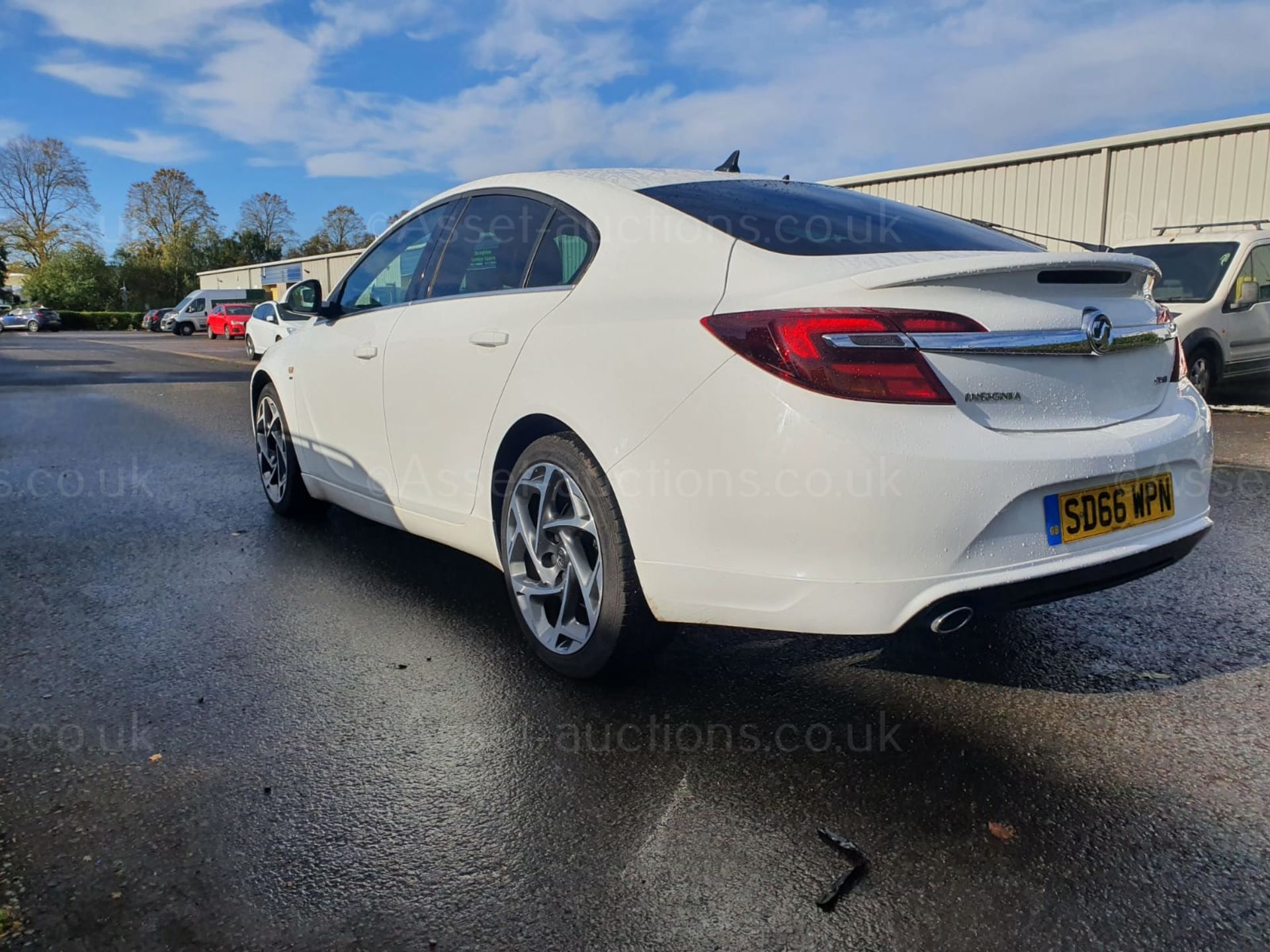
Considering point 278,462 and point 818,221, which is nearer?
point 818,221

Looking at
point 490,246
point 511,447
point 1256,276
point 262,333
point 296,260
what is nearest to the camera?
point 511,447

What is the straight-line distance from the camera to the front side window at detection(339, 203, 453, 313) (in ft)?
13.5

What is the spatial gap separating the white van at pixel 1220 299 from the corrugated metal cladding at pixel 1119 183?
4617 mm

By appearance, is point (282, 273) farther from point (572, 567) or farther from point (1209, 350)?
point (572, 567)

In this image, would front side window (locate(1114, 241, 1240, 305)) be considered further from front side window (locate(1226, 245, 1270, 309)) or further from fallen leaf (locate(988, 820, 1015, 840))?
fallen leaf (locate(988, 820, 1015, 840))

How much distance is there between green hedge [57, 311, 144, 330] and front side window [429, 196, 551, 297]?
6950cm

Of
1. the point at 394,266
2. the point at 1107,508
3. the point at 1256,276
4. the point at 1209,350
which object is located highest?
the point at 394,266

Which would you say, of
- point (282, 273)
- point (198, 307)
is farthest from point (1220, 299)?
point (282, 273)

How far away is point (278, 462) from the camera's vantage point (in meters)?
5.30

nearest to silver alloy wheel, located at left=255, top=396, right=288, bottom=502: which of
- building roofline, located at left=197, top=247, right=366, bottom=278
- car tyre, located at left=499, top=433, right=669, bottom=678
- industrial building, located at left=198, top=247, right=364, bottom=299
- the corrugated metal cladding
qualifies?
car tyre, located at left=499, top=433, right=669, bottom=678

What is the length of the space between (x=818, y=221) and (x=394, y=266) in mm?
2090

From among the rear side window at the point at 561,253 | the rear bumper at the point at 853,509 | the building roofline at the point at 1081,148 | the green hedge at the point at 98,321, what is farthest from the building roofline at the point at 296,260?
the rear bumper at the point at 853,509

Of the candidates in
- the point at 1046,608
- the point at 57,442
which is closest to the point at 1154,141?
the point at 1046,608

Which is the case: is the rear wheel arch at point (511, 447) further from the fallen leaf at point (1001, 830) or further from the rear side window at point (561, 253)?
the fallen leaf at point (1001, 830)
